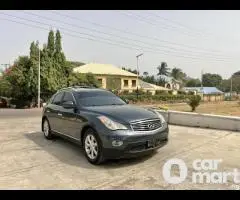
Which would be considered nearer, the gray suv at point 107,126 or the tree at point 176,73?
the gray suv at point 107,126

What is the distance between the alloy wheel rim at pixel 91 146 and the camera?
18.4ft

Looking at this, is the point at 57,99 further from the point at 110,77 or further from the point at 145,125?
the point at 110,77

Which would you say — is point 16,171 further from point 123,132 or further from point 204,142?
point 204,142

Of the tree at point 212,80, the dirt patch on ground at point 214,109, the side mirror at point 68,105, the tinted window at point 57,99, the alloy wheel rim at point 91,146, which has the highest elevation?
the tree at point 212,80

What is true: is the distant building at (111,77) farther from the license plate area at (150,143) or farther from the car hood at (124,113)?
the license plate area at (150,143)

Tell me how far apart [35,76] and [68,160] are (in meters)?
30.4

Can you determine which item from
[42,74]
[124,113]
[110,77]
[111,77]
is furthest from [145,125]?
[111,77]

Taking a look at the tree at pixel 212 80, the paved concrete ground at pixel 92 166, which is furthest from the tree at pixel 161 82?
the paved concrete ground at pixel 92 166

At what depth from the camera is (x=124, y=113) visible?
5719 millimetres

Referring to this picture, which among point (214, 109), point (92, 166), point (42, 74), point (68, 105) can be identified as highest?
point (42, 74)

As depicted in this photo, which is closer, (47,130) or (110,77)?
(47,130)

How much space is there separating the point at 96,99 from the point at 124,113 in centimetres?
135
